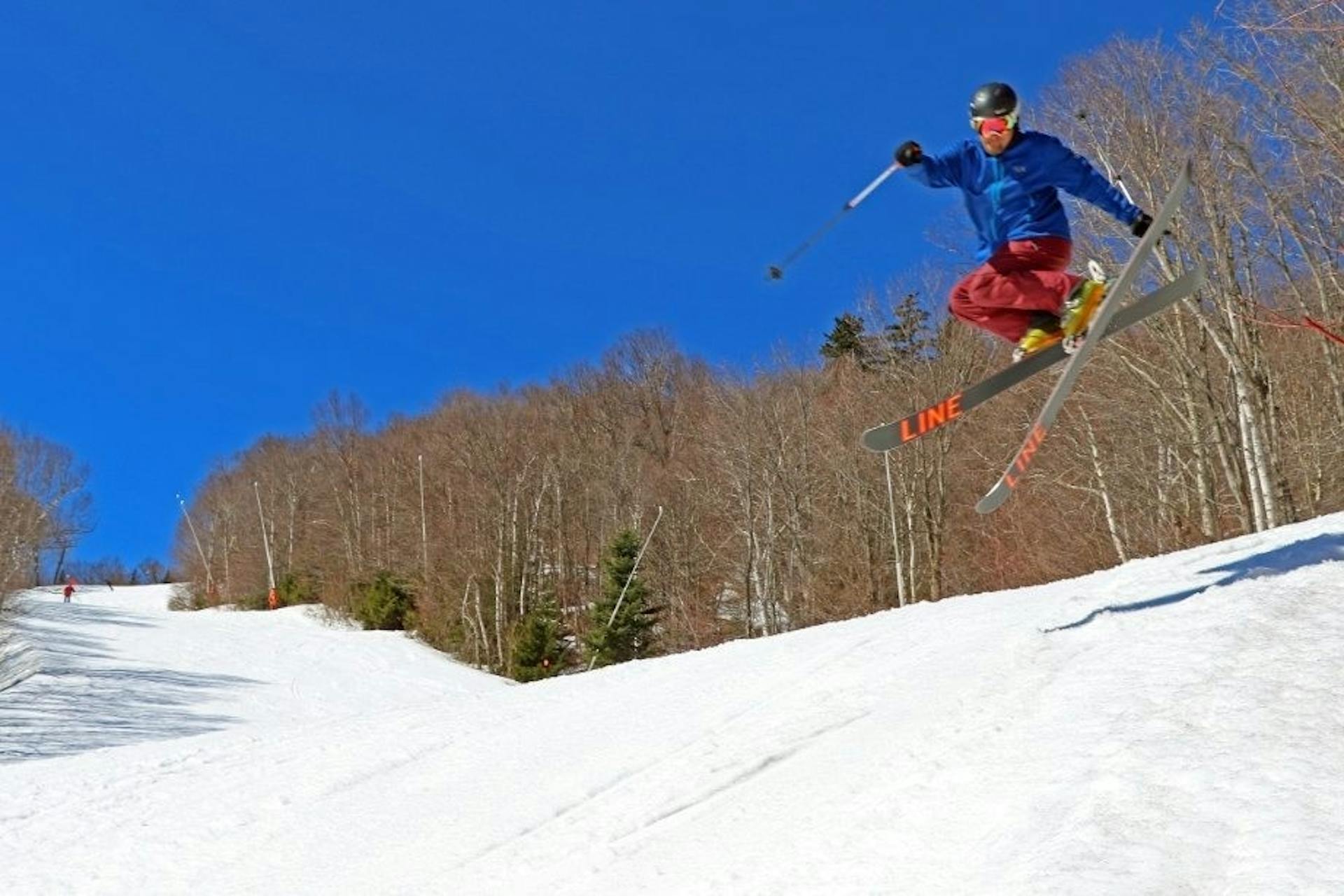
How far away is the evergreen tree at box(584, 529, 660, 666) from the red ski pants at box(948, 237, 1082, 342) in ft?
73.4

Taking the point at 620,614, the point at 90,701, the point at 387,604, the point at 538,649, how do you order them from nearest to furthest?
1. the point at 90,701
2. the point at 620,614
3. the point at 538,649
4. the point at 387,604

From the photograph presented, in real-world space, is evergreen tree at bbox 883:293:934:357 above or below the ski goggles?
above

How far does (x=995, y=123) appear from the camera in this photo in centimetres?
569

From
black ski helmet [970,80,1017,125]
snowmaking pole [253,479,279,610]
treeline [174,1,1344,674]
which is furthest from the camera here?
snowmaking pole [253,479,279,610]

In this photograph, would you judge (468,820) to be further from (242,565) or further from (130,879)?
(242,565)

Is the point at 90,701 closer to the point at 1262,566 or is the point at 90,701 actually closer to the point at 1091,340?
the point at 1091,340

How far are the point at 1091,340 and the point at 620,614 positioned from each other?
23.8 m

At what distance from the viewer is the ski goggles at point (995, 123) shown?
5.66 metres

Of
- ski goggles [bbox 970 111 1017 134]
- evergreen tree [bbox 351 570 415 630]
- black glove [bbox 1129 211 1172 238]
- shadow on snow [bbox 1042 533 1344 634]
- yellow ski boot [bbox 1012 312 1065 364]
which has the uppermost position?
ski goggles [bbox 970 111 1017 134]

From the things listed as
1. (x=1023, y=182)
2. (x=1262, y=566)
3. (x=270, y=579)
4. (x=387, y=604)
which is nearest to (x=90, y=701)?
(x=387, y=604)

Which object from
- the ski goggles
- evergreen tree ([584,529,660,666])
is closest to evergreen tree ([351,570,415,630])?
evergreen tree ([584,529,660,666])

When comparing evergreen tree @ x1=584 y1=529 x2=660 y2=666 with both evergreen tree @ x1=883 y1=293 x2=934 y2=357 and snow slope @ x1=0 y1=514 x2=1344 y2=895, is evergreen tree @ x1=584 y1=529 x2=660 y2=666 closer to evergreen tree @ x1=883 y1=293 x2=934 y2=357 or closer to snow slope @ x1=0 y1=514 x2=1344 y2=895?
evergreen tree @ x1=883 y1=293 x2=934 y2=357

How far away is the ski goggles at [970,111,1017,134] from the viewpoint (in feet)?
18.6

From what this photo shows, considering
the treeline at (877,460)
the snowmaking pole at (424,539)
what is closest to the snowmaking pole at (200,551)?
the treeline at (877,460)
